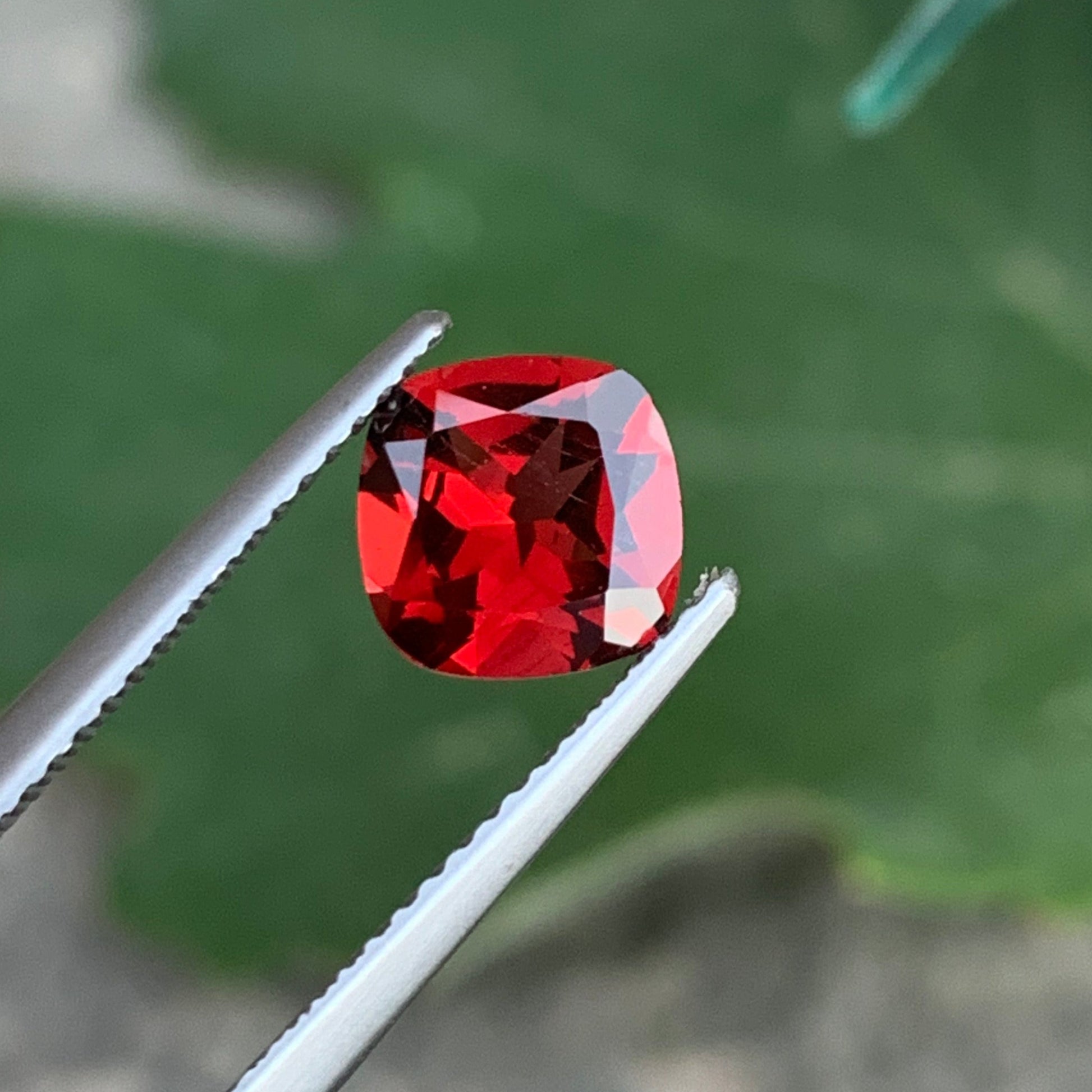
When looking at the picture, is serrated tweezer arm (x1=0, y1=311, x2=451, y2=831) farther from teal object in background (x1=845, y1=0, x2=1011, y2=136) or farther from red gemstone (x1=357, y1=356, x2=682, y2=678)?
teal object in background (x1=845, y1=0, x2=1011, y2=136)

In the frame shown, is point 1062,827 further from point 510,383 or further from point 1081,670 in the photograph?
point 510,383

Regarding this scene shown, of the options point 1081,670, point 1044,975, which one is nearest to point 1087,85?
point 1081,670

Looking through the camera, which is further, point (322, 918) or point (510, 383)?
point (322, 918)

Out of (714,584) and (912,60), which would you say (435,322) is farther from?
(912,60)

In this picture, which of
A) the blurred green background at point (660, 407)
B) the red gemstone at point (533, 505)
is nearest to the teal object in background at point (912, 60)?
the blurred green background at point (660, 407)

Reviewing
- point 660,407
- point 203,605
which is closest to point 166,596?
point 203,605

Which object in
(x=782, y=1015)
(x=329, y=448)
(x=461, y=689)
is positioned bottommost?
(x=782, y=1015)

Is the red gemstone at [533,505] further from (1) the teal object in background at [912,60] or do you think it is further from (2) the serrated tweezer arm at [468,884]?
(1) the teal object in background at [912,60]
